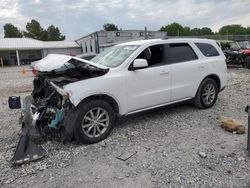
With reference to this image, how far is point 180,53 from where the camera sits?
16.6ft

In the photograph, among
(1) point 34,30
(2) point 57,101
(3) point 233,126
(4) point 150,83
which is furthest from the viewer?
(1) point 34,30

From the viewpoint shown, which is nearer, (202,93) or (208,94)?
(202,93)

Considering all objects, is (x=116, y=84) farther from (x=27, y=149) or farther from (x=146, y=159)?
(x=27, y=149)

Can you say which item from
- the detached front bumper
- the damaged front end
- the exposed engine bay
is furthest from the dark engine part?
the detached front bumper

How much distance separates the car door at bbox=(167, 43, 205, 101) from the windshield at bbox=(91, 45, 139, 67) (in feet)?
2.95

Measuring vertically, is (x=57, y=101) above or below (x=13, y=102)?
above

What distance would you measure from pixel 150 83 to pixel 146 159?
163cm

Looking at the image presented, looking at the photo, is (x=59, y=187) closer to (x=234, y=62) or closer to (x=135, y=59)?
(x=135, y=59)

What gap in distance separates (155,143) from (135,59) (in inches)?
63.7

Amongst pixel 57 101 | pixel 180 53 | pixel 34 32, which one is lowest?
pixel 57 101

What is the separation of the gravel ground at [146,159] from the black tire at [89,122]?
120 mm

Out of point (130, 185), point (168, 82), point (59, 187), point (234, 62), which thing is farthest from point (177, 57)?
point (234, 62)

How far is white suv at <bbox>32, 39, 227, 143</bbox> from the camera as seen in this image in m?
3.76

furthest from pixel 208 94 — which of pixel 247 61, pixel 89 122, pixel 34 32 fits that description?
pixel 34 32
